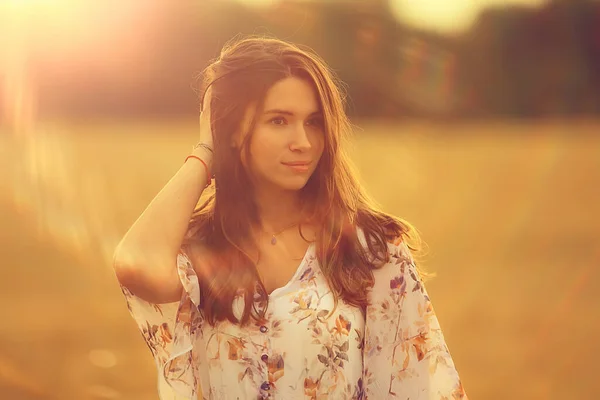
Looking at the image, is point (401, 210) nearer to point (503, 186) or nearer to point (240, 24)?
point (503, 186)

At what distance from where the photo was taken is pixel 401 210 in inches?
530

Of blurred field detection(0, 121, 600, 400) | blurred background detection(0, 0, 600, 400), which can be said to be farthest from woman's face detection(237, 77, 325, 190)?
blurred field detection(0, 121, 600, 400)

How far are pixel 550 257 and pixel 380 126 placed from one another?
20619mm

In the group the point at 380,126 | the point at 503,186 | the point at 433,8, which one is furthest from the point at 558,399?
the point at 380,126

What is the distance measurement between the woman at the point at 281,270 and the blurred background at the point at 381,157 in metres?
0.58

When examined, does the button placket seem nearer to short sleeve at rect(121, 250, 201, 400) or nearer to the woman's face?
short sleeve at rect(121, 250, 201, 400)

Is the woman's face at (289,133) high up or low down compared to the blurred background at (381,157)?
up

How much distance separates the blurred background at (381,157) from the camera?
7125 millimetres

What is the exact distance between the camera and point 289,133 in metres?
2.55

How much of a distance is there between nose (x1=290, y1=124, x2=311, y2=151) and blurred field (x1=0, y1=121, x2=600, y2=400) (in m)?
2.05

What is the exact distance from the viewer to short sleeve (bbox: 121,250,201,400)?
2.44 metres

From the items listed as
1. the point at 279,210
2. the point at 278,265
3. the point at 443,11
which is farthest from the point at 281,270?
the point at 443,11

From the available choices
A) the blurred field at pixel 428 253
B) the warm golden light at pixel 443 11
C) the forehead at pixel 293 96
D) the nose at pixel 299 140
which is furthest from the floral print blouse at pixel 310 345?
the warm golden light at pixel 443 11

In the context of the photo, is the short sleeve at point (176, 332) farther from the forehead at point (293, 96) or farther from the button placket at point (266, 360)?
the forehead at point (293, 96)
